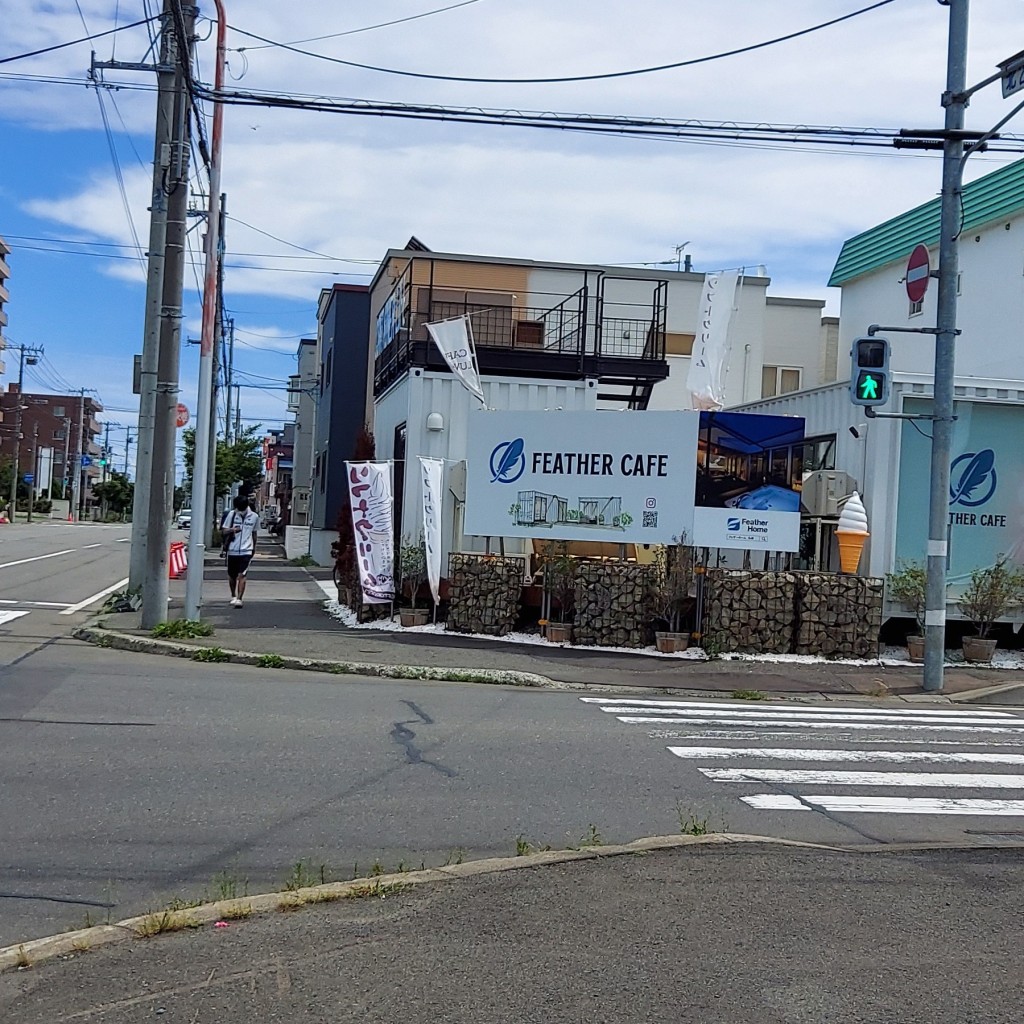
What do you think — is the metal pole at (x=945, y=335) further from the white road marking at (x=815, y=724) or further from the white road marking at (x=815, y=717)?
the white road marking at (x=815, y=724)

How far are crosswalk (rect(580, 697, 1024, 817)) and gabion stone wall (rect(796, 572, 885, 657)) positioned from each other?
2.57m

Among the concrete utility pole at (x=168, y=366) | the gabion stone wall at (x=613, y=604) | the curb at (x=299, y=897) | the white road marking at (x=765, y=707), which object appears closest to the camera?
the curb at (x=299, y=897)

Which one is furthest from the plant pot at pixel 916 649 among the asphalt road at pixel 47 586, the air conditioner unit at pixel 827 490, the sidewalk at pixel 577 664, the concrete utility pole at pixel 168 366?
the asphalt road at pixel 47 586

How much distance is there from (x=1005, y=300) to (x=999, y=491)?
891 centimetres

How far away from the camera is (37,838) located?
643 cm

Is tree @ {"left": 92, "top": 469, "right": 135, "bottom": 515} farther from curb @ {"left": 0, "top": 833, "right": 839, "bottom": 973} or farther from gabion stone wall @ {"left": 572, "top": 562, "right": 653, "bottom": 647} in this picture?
curb @ {"left": 0, "top": 833, "right": 839, "bottom": 973}

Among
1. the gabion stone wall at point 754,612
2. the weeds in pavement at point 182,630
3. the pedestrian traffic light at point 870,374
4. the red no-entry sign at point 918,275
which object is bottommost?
the weeds in pavement at point 182,630

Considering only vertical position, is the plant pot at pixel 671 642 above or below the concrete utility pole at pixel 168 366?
below

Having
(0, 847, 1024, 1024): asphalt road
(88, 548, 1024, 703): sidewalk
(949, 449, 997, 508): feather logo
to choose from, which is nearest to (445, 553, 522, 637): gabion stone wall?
(88, 548, 1024, 703): sidewalk

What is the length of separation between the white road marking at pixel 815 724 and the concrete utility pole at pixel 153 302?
8484mm

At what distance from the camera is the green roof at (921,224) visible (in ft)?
77.4

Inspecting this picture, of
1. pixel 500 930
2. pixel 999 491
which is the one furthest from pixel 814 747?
pixel 999 491

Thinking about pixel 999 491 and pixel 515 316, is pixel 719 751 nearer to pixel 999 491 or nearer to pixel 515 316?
pixel 999 491

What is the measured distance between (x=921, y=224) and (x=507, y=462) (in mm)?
13911
